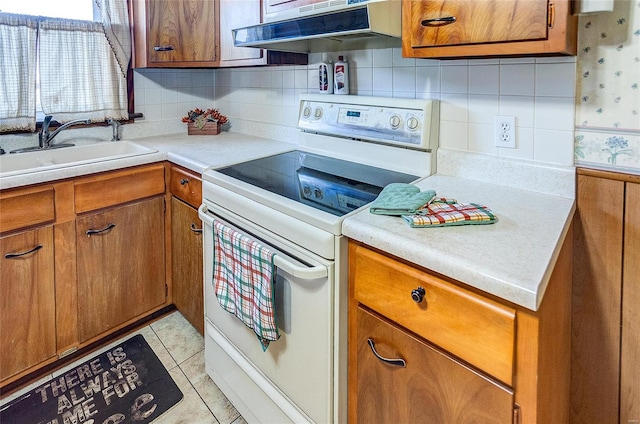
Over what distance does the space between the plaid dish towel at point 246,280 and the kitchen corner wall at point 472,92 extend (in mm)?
816

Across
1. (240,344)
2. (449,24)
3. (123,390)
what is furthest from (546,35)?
(123,390)

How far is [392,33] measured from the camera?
4.24 feet

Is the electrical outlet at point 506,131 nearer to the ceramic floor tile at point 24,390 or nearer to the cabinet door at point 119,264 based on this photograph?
the cabinet door at point 119,264

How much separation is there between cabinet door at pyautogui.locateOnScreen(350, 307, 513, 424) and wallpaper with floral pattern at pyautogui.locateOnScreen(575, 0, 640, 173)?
30.2 inches

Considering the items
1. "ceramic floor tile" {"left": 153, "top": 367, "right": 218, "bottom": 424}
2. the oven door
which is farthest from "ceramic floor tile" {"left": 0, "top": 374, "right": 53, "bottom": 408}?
the oven door

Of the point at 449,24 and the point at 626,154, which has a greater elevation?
the point at 449,24

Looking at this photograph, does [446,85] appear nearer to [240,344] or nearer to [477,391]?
[477,391]

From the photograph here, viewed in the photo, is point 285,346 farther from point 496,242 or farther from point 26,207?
point 26,207

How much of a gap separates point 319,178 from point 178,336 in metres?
1.18

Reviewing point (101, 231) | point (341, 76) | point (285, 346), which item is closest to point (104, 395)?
point (101, 231)

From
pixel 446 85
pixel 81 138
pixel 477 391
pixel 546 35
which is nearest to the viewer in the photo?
pixel 477 391

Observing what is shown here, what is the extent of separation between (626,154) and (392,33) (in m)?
0.75

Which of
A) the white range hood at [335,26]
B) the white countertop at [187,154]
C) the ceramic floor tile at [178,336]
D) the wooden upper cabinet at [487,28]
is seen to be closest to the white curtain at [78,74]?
the white countertop at [187,154]

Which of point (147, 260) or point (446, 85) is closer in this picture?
point (446, 85)
